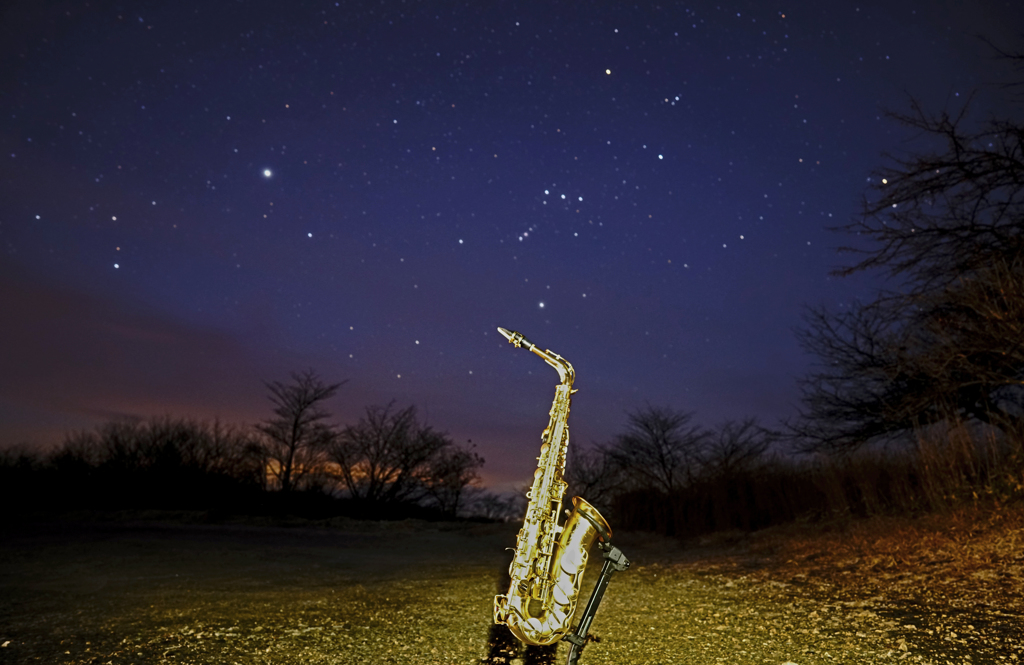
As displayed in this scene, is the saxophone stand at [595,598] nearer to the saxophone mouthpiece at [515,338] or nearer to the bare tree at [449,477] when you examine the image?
the saxophone mouthpiece at [515,338]

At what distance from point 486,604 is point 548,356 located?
3108mm

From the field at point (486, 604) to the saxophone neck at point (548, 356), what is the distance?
2.37 metres

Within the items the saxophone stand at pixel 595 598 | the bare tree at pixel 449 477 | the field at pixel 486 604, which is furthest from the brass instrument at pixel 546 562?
the bare tree at pixel 449 477

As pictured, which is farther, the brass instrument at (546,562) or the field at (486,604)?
the brass instrument at (546,562)

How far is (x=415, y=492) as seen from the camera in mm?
28734

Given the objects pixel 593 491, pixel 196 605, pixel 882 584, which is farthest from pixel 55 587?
pixel 593 491

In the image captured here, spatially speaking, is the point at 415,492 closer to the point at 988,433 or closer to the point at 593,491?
the point at 593,491

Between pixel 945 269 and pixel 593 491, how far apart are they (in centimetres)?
1797

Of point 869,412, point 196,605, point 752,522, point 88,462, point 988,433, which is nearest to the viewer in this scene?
point 196,605

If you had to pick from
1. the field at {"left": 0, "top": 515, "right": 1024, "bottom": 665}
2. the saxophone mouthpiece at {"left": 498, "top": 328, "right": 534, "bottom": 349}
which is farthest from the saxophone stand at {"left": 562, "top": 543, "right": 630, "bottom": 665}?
the saxophone mouthpiece at {"left": 498, "top": 328, "right": 534, "bottom": 349}

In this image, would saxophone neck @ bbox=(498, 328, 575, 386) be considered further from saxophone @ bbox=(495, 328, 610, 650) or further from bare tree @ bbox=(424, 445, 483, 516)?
bare tree @ bbox=(424, 445, 483, 516)

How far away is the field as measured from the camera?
4.70 m

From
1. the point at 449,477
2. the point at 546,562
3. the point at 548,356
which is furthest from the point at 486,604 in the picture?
the point at 449,477

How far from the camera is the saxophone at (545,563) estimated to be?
15.9 feet
